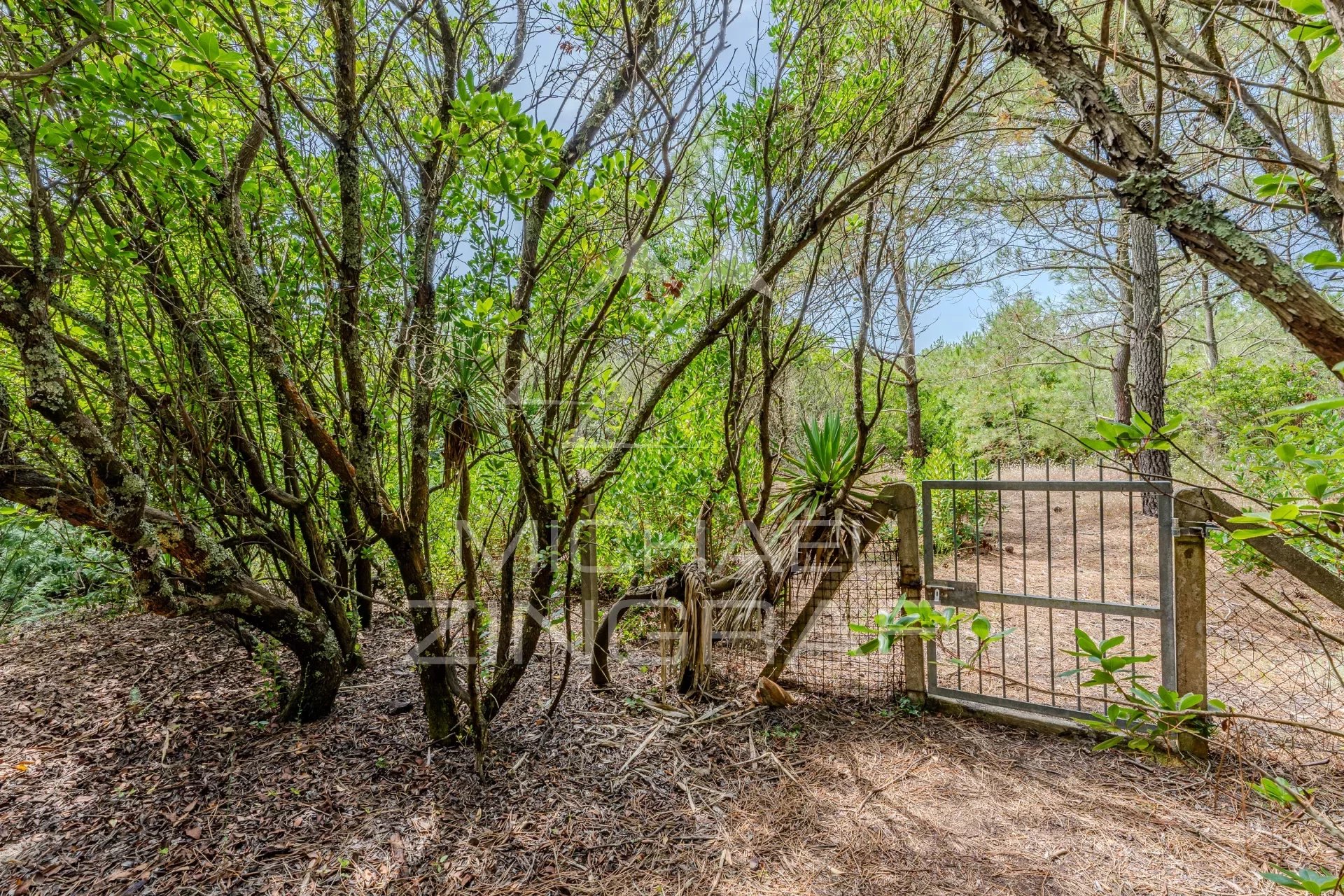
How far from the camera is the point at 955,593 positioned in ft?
9.26

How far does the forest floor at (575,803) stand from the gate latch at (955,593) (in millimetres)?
630

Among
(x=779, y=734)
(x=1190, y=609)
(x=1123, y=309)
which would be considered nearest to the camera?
(x=1190, y=609)

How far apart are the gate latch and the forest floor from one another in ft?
2.07

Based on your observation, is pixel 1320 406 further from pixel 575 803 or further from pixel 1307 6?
pixel 575 803

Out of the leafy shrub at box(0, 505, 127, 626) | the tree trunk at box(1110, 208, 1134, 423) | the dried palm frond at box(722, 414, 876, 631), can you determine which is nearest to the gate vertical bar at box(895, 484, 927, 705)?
the dried palm frond at box(722, 414, 876, 631)

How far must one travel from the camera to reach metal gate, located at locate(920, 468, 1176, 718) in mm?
2492

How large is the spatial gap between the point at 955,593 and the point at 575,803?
203 centimetres

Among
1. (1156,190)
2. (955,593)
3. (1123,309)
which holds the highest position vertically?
(1123,309)

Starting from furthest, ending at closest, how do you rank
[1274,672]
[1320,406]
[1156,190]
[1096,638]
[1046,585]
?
1. [1046,585]
2. [1096,638]
3. [1274,672]
4. [1156,190]
5. [1320,406]

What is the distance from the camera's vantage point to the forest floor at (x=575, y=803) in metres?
1.87

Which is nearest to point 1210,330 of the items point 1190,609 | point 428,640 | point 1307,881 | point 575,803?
point 1190,609

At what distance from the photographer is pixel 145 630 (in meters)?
3.41

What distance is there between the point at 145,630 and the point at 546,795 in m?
2.97

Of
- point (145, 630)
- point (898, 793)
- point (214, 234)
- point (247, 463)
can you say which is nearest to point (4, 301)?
point (214, 234)
